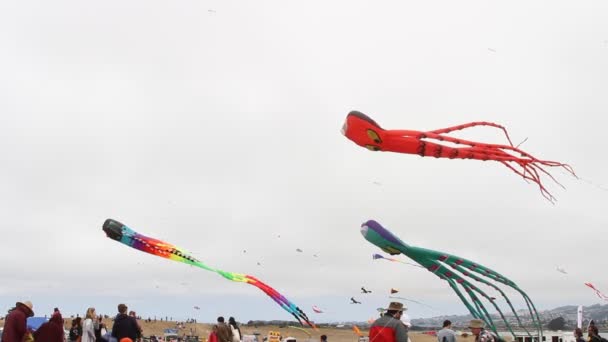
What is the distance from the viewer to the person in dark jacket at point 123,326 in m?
14.0

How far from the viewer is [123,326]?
45.9ft

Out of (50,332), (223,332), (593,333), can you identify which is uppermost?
(593,333)

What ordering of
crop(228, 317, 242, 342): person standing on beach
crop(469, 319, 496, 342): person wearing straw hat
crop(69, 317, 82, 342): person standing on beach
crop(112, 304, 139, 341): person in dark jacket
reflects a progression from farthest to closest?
crop(69, 317, 82, 342): person standing on beach < crop(228, 317, 242, 342): person standing on beach < crop(112, 304, 139, 341): person in dark jacket < crop(469, 319, 496, 342): person wearing straw hat

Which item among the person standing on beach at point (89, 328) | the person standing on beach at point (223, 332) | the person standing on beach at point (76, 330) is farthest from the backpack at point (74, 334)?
the person standing on beach at point (223, 332)

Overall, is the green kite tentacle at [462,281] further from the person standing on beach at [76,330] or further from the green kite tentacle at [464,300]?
the person standing on beach at [76,330]

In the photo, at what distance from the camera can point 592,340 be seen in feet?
47.3

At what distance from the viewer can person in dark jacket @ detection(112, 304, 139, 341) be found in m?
14.0

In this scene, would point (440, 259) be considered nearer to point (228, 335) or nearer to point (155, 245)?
point (228, 335)

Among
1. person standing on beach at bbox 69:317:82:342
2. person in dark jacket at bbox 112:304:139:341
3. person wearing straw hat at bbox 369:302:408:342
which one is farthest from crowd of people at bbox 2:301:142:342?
person wearing straw hat at bbox 369:302:408:342

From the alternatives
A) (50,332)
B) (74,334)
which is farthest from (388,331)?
(74,334)

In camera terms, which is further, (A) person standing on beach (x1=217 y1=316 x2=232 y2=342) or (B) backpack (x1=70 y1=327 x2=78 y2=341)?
(B) backpack (x1=70 y1=327 x2=78 y2=341)

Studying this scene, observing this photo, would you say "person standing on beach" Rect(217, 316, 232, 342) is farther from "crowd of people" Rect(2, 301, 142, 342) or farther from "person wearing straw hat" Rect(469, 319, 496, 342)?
"person wearing straw hat" Rect(469, 319, 496, 342)

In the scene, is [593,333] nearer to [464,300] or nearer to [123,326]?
[464,300]

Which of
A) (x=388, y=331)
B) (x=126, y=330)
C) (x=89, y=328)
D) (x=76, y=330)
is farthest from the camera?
(x=76, y=330)
